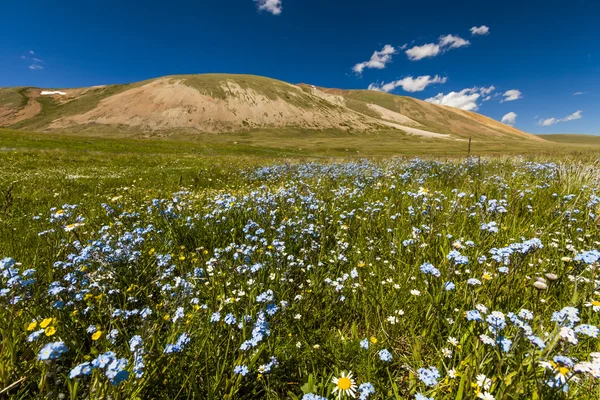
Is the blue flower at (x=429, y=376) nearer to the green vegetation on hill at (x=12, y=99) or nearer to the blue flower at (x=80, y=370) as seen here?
the blue flower at (x=80, y=370)

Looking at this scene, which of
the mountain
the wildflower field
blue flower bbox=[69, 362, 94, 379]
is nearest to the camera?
blue flower bbox=[69, 362, 94, 379]

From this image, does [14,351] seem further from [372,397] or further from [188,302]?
[372,397]

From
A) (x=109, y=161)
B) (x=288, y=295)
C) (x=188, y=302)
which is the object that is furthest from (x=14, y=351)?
(x=109, y=161)

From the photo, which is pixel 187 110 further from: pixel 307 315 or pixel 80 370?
pixel 80 370

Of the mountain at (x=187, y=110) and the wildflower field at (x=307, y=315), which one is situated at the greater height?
the mountain at (x=187, y=110)

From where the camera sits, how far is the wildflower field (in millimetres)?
2014

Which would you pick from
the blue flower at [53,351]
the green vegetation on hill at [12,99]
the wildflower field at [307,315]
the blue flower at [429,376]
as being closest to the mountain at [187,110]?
the green vegetation on hill at [12,99]

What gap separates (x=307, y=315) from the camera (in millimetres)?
3301

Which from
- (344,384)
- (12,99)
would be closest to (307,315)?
(344,384)

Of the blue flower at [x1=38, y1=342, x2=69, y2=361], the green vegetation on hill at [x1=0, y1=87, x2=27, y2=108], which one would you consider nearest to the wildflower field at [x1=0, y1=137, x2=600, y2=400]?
the blue flower at [x1=38, y1=342, x2=69, y2=361]

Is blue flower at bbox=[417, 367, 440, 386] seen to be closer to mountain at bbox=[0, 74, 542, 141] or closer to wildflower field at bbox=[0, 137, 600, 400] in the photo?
wildflower field at bbox=[0, 137, 600, 400]

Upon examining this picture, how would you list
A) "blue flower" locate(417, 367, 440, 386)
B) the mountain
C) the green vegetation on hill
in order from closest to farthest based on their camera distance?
"blue flower" locate(417, 367, 440, 386) → the mountain → the green vegetation on hill

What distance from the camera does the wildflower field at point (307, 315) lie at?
2014mm

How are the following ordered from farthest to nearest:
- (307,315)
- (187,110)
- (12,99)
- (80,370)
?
(12,99)
(187,110)
(307,315)
(80,370)
